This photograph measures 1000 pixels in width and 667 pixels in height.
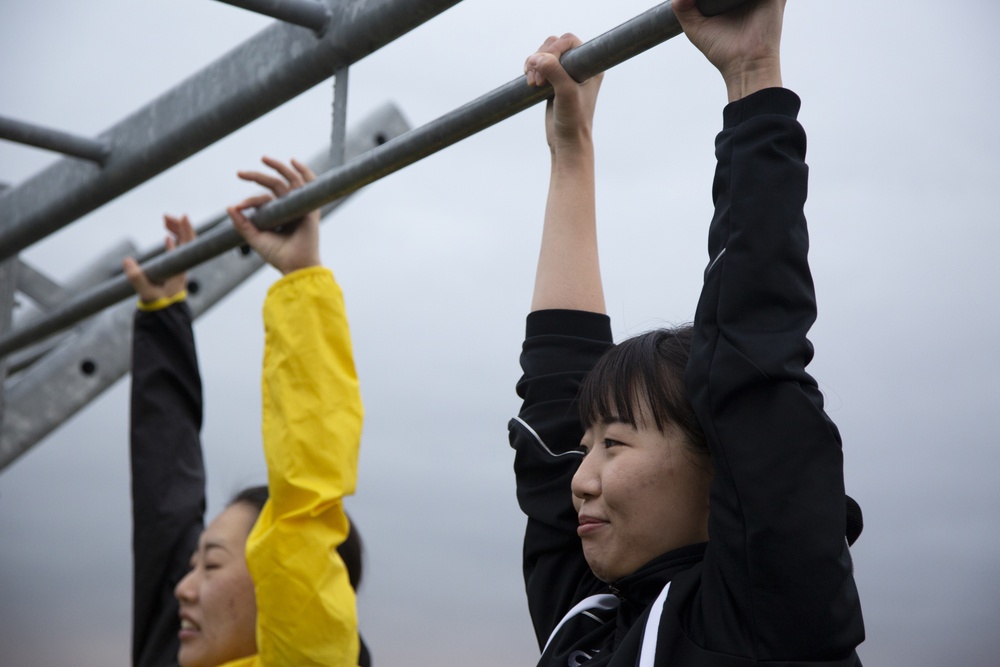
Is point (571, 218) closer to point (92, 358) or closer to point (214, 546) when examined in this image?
point (214, 546)

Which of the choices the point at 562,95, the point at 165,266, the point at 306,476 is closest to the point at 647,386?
the point at 562,95

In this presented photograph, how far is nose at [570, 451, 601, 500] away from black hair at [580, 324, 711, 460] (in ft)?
0.20

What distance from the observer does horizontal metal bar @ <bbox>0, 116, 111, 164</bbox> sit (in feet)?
7.50

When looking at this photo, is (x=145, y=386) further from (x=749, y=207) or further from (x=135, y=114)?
(x=749, y=207)

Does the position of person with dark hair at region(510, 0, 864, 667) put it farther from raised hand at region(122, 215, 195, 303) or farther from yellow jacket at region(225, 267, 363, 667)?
raised hand at region(122, 215, 195, 303)

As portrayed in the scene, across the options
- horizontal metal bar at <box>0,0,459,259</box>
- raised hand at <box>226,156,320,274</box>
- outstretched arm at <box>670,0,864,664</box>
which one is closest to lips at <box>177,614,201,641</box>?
raised hand at <box>226,156,320,274</box>

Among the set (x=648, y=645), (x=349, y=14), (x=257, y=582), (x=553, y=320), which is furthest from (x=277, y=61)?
(x=648, y=645)

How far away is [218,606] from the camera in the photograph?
2.24m

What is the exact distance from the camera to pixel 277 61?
2027mm

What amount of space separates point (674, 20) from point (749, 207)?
12.8 inches

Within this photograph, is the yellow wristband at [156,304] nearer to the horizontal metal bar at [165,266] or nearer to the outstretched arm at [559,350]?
the horizontal metal bar at [165,266]

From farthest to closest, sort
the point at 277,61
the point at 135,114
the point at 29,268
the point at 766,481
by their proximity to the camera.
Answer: the point at 29,268 → the point at 135,114 → the point at 277,61 → the point at 766,481

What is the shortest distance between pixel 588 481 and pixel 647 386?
0.12m

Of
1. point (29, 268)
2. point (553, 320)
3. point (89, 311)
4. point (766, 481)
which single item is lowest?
point (766, 481)
